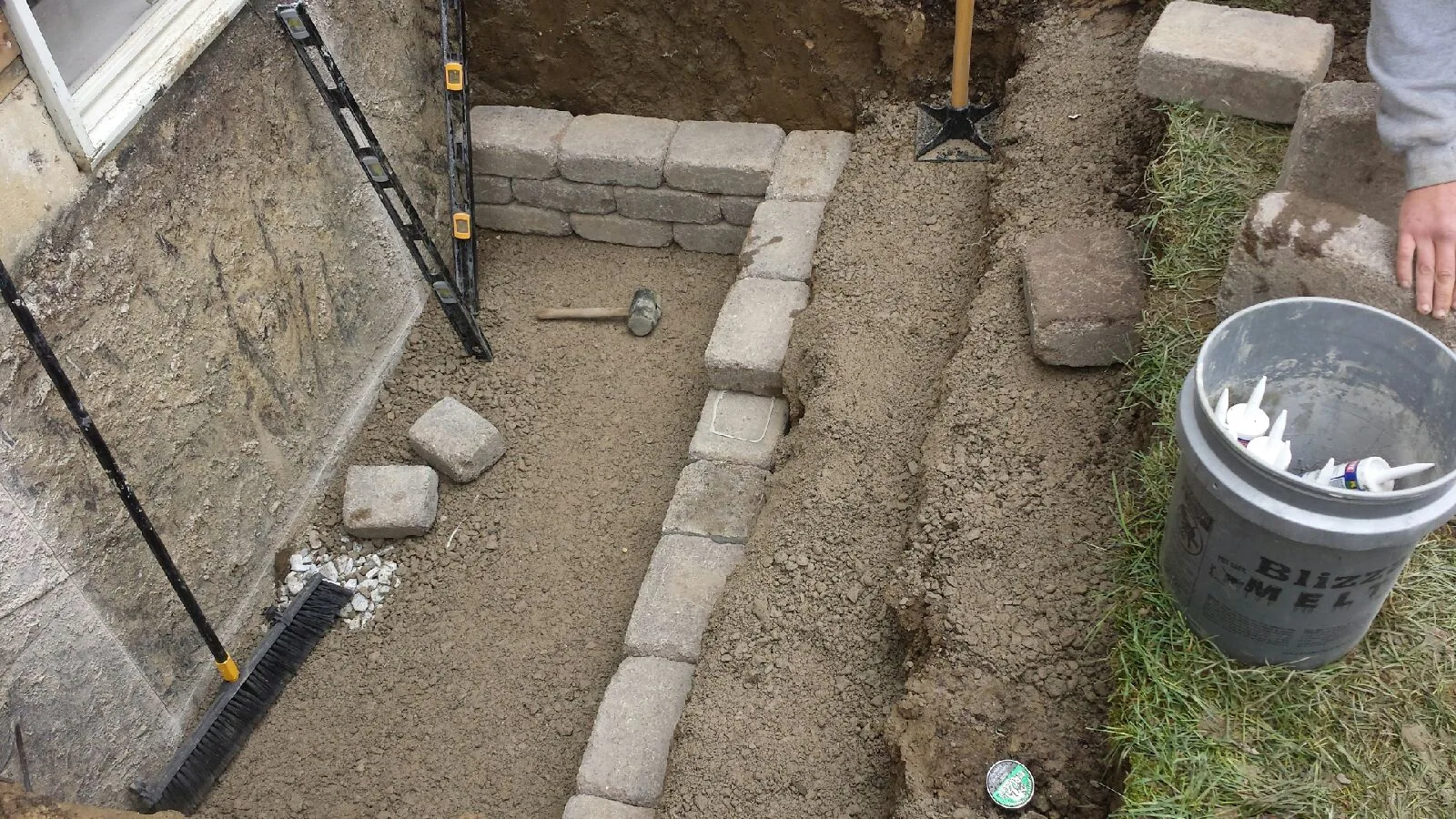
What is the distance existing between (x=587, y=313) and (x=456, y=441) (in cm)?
96

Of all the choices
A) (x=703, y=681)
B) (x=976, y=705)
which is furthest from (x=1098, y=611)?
(x=703, y=681)

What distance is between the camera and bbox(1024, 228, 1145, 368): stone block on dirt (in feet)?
10.3

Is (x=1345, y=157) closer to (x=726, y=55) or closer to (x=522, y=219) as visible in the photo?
(x=726, y=55)

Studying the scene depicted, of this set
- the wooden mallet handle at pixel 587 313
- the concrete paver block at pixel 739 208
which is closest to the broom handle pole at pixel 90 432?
the wooden mallet handle at pixel 587 313

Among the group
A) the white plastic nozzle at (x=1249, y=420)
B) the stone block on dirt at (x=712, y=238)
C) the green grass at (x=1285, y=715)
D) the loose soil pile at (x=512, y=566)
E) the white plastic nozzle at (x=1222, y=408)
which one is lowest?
the loose soil pile at (x=512, y=566)

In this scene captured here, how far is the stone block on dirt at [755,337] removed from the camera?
13.3 ft

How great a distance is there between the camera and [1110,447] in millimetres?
2961

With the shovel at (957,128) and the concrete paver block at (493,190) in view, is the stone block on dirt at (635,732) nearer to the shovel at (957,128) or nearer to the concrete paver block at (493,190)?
the shovel at (957,128)

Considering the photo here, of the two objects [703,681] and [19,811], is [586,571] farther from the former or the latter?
[19,811]

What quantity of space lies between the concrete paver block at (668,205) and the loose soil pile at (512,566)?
0.21 m

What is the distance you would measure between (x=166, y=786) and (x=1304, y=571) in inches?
128

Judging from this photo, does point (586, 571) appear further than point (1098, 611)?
Yes

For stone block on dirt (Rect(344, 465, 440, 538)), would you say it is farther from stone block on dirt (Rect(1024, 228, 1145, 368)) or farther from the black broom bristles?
stone block on dirt (Rect(1024, 228, 1145, 368))

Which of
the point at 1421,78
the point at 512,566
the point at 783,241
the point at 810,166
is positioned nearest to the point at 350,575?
the point at 512,566
